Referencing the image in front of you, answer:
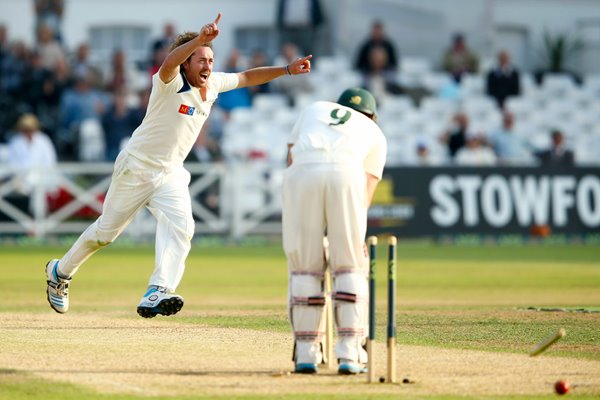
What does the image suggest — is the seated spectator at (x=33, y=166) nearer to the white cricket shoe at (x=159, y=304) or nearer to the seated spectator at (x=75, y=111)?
the seated spectator at (x=75, y=111)

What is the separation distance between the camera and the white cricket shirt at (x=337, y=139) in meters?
8.01

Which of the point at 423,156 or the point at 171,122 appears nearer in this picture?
the point at 171,122

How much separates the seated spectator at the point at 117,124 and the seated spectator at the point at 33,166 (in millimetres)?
1113

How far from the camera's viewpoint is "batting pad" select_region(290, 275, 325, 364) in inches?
311

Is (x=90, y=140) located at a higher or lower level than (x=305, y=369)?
higher

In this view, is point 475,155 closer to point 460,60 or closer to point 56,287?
point 460,60

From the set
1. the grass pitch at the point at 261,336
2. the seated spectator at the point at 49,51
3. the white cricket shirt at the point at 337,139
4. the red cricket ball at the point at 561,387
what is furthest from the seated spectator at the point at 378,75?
the red cricket ball at the point at 561,387

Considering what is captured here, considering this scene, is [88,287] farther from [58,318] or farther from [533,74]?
[533,74]

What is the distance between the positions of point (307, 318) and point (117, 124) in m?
15.6

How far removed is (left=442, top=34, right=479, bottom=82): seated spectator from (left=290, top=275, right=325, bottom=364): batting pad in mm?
20411

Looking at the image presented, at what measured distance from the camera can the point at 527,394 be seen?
7.28m

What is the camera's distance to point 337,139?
8055 millimetres

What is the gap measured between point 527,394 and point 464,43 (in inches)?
868

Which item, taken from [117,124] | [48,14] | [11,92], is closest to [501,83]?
[117,124]
